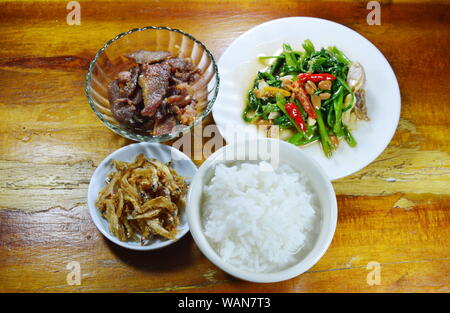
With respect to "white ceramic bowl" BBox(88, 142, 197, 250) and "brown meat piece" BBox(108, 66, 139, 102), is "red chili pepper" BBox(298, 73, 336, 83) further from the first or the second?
"brown meat piece" BBox(108, 66, 139, 102)

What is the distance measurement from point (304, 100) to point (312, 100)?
0.06 m

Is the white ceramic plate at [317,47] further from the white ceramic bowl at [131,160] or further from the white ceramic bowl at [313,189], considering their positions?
the white ceramic bowl at [313,189]

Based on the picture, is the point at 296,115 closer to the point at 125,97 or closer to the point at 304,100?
the point at 304,100

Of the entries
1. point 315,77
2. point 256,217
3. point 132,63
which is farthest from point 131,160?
point 315,77

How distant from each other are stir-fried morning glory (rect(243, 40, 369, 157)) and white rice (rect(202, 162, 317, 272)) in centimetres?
63

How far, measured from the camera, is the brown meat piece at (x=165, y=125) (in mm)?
2314

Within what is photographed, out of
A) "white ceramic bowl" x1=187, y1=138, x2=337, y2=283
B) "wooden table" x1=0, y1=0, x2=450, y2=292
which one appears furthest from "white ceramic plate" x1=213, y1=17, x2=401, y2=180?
"white ceramic bowl" x1=187, y1=138, x2=337, y2=283

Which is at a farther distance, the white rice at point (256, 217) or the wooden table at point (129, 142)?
the wooden table at point (129, 142)

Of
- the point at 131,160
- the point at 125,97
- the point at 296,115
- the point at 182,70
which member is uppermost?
the point at 182,70

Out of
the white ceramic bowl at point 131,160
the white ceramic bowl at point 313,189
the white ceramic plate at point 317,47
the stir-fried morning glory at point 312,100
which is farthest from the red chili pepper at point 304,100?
the white ceramic bowl at point 131,160

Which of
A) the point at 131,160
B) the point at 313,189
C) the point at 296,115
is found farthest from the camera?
the point at 296,115

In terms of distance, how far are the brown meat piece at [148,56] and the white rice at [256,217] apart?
801 millimetres

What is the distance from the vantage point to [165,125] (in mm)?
2330

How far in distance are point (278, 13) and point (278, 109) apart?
76 cm
